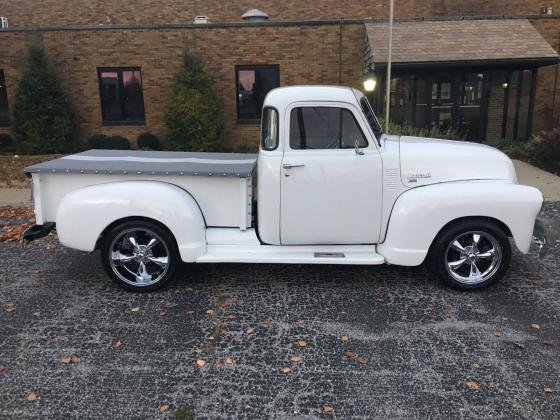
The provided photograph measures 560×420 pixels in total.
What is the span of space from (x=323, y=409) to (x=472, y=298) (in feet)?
7.56

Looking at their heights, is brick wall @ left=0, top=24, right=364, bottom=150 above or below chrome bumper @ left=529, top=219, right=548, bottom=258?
above

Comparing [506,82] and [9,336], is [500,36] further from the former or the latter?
[9,336]

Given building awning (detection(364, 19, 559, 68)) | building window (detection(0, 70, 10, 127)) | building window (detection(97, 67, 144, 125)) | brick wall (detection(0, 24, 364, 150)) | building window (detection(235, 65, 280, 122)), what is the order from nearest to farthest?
1. building awning (detection(364, 19, 559, 68))
2. brick wall (detection(0, 24, 364, 150))
3. building window (detection(235, 65, 280, 122))
4. building window (detection(97, 67, 144, 125))
5. building window (detection(0, 70, 10, 127))

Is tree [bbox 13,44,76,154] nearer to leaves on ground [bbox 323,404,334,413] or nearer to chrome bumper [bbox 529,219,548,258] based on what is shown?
chrome bumper [bbox 529,219,548,258]

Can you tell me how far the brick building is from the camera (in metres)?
15.1

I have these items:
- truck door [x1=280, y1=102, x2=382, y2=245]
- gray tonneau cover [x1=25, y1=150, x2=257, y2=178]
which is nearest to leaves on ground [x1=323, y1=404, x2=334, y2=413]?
truck door [x1=280, y1=102, x2=382, y2=245]

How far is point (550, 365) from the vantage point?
11.9 ft

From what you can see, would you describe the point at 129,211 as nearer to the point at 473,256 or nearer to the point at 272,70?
the point at 473,256

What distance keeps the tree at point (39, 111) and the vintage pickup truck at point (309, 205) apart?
11234 millimetres

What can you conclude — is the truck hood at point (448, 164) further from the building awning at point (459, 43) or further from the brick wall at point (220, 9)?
the brick wall at point (220, 9)

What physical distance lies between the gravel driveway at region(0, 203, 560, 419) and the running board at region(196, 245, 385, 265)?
361mm

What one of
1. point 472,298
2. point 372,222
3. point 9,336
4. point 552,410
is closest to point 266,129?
point 372,222

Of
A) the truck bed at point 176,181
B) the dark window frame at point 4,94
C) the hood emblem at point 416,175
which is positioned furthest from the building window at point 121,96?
the hood emblem at point 416,175

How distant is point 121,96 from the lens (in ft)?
53.1
